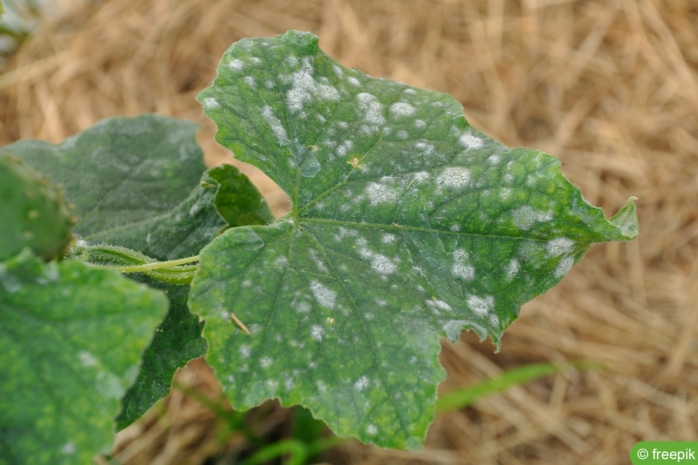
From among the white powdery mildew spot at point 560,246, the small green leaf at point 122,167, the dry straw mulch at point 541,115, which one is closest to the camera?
the white powdery mildew spot at point 560,246

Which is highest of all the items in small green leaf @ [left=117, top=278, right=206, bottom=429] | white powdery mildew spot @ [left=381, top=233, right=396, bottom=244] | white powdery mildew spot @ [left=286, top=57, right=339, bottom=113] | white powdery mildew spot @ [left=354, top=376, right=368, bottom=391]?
white powdery mildew spot @ [left=286, top=57, right=339, bottom=113]

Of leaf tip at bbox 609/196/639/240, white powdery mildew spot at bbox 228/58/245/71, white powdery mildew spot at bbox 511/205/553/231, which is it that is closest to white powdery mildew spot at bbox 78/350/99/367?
white powdery mildew spot at bbox 228/58/245/71

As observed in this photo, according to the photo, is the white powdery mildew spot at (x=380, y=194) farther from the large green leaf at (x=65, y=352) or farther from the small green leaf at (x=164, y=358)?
the large green leaf at (x=65, y=352)

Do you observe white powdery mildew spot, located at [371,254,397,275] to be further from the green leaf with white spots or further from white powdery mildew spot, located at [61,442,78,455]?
white powdery mildew spot, located at [61,442,78,455]

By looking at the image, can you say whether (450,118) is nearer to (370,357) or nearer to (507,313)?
(507,313)

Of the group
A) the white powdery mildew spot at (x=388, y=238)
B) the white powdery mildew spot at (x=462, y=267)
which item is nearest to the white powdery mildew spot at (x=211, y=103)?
the white powdery mildew spot at (x=388, y=238)

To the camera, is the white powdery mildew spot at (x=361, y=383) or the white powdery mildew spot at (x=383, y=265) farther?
the white powdery mildew spot at (x=383, y=265)
